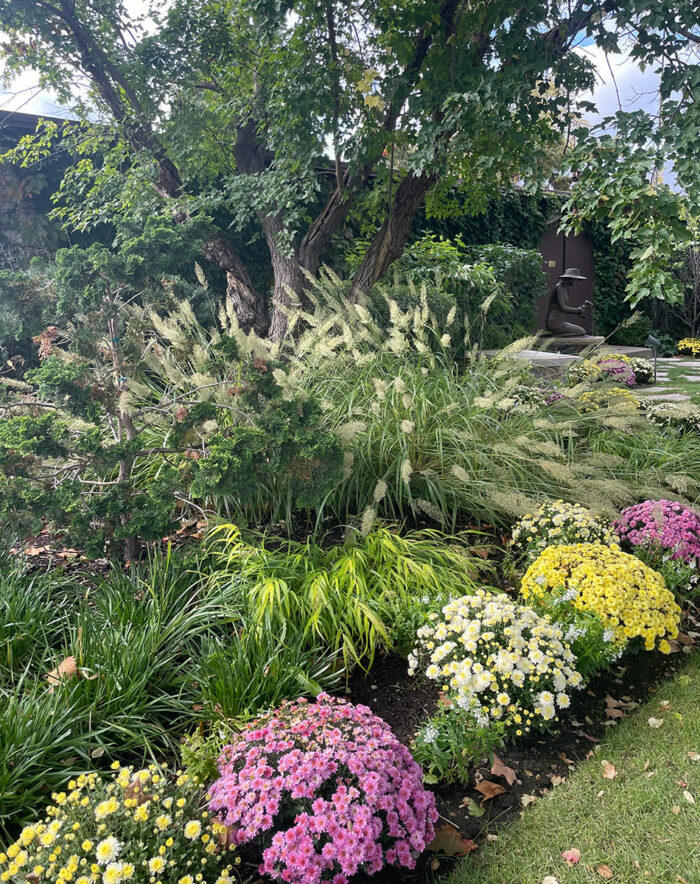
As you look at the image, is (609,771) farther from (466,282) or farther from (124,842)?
(466,282)

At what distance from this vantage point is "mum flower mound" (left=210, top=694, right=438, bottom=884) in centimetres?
144

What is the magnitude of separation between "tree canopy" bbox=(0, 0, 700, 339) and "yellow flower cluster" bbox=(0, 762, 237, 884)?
3139 millimetres

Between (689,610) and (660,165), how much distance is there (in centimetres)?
273

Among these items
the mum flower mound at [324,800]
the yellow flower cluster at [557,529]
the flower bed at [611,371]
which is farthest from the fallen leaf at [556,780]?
the flower bed at [611,371]

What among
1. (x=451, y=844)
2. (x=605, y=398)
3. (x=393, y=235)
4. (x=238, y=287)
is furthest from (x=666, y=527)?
(x=238, y=287)

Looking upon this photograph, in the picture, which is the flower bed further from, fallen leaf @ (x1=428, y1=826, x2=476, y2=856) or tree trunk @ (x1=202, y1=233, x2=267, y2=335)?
tree trunk @ (x1=202, y1=233, x2=267, y2=335)

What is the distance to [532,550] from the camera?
3.05m

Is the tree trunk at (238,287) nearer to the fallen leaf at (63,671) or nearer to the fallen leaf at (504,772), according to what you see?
the fallen leaf at (63,671)

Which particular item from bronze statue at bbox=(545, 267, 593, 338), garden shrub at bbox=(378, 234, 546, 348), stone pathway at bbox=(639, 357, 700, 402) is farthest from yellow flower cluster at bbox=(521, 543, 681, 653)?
A: bronze statue at bbox=(545, 267, 593, 338)

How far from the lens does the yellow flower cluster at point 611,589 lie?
7.72 ft

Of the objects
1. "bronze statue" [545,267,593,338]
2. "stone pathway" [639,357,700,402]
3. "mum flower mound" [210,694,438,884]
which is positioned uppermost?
"bronze statue" [545,267,593,338]

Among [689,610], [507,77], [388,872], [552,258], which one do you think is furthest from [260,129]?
[552,258]

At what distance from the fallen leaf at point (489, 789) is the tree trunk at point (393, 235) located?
4565 mm

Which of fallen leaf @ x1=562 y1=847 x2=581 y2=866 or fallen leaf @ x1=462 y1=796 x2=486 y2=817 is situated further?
fallen leaf @ x1=462 y1=796 x2=486 y2=817
